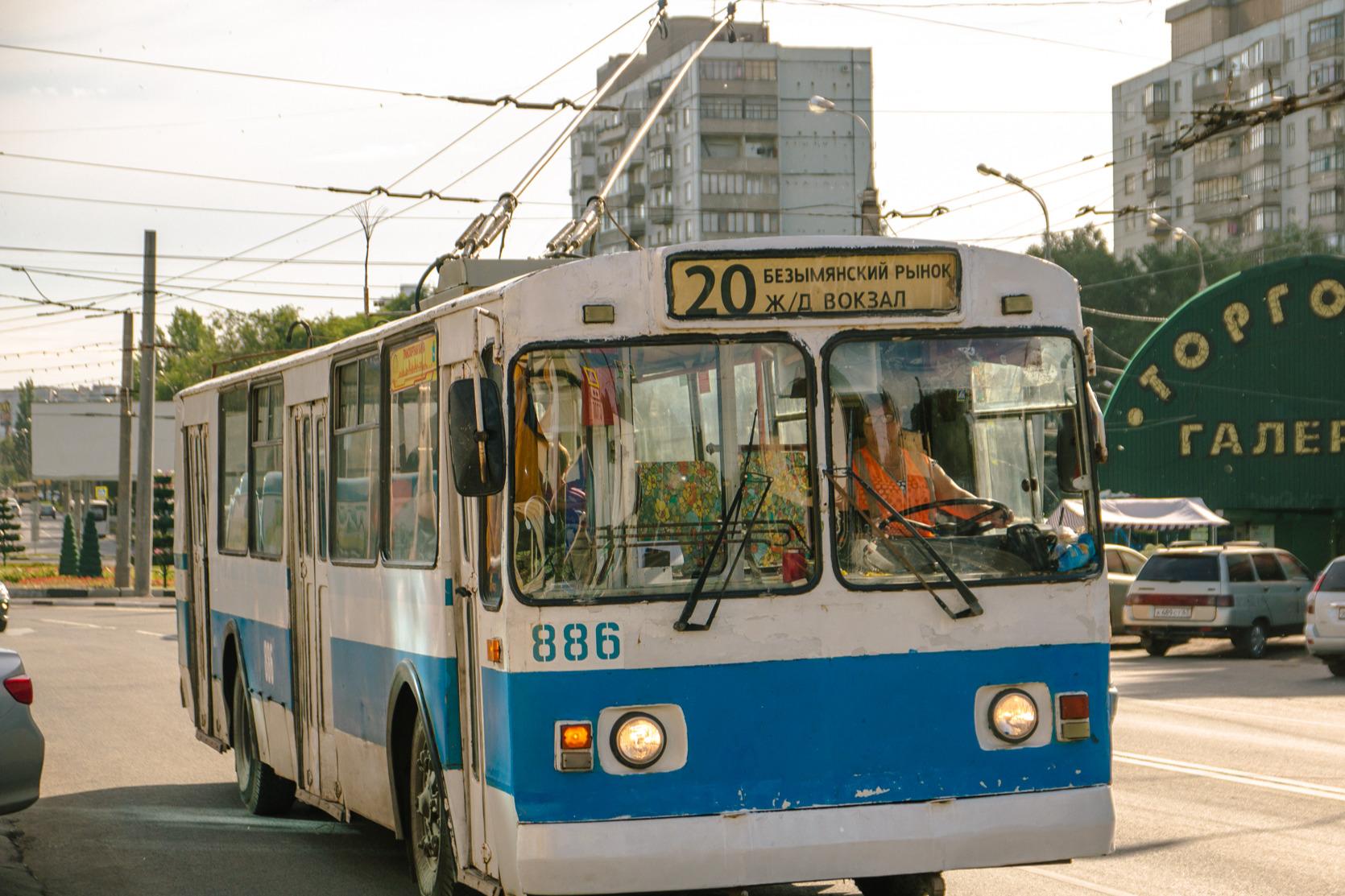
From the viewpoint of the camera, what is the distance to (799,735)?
22.5ft

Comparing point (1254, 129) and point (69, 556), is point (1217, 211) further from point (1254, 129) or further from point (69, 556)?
point (69, 556)

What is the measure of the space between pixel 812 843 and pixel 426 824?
Result: 2268 millimetres

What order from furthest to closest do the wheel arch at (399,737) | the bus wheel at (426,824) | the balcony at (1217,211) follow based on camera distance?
the balcony at (1217,211) < the wheel arch at (399,737) < the bus wheel at (426,824)

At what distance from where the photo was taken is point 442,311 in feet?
25.6

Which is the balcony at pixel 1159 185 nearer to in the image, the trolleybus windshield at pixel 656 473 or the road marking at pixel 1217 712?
the road marking at pixel 1217 712

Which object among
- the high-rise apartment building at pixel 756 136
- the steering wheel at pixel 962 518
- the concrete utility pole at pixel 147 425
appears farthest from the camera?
the high-rise apartment building at pixel 756 136

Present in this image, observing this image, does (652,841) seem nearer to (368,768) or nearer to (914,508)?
(914,508)

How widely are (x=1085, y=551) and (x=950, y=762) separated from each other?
0.99 metres

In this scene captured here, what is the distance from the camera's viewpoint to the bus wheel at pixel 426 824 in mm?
7938

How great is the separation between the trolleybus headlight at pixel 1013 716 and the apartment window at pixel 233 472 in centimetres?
634

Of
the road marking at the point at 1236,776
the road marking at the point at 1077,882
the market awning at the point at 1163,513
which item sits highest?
the market awning at the point at 1163,513

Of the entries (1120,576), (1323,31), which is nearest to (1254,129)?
(1323,31)

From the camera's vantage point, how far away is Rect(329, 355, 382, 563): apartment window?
9.09m

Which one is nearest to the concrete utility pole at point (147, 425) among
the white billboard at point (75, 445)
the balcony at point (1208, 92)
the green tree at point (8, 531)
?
the green tree at point (8, 531)
